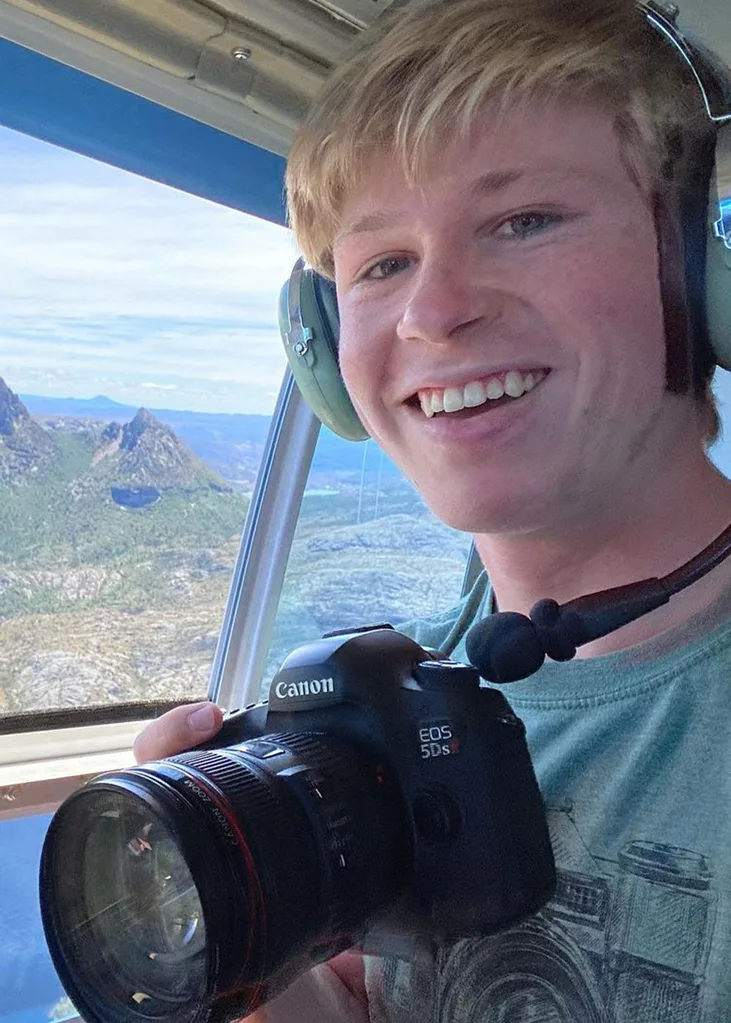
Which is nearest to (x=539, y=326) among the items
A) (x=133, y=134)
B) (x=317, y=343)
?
(x=317, y=343)

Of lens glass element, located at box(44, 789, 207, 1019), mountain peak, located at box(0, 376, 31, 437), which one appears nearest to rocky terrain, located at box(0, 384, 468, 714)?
mountain peak, located at box(0, 376, 31, 437)

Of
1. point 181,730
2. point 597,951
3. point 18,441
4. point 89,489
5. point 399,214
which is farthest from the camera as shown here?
point 89,489

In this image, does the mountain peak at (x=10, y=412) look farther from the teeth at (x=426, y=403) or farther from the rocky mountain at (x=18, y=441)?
the teeth at (x=426, y=403)

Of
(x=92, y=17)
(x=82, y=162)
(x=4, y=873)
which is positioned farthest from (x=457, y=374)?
(x=4, y=873)

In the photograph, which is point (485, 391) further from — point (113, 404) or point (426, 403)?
point (113, 404)

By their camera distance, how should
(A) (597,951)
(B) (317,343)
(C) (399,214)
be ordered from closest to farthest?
1. (A) (597,951)
2. (C) (399,214)
3. (B) (317,343)

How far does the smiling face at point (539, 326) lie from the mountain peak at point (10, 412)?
1.21 meters

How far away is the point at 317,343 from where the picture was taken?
4.09 feet

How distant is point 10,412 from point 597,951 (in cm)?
157

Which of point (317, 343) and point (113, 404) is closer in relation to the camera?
point (317, 343)

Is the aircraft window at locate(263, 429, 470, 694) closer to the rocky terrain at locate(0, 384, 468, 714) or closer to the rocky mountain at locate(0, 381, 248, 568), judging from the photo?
the rocky terrain at locate(0, 384, 468, 714)

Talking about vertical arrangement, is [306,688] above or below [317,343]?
below

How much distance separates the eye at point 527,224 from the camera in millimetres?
909

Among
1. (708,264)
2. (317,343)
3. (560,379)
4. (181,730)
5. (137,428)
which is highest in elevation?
(137,428)
